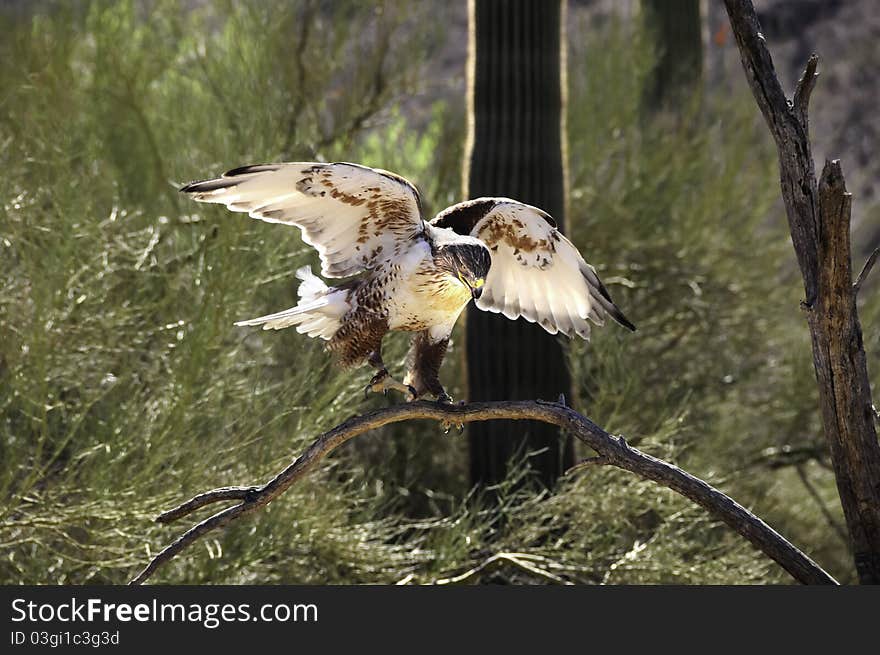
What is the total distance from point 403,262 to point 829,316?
1057 mm

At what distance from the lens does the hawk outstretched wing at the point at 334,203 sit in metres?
3.20

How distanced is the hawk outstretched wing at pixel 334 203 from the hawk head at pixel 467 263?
217 millimetres

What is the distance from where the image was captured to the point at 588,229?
7359 millimetres

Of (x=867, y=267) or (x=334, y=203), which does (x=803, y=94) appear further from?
(x=334, y=203)

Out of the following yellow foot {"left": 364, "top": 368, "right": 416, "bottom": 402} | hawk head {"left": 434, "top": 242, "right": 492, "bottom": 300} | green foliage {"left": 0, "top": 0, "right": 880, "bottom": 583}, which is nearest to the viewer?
hawk head {"left": 434, "top": 242, "right": 492, "bottom": 300}

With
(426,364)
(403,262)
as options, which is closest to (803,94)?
(403,262)

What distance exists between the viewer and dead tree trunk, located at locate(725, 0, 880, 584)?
3117 mm

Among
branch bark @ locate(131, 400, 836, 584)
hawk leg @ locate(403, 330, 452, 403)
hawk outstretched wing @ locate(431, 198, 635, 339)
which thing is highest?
hawk outstretched wing @ locate(431, 198, 635, 339)

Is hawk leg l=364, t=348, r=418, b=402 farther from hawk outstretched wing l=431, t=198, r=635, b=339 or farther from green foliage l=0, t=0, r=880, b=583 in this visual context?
green foliage l=0, t=0, r=880, b=583

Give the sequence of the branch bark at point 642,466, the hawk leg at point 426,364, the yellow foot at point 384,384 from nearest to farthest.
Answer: the branch bark at point 642,466 → the yellow foot at point 384,384 → the hawk leg at point 426,364

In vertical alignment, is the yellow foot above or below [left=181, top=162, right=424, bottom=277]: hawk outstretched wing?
below

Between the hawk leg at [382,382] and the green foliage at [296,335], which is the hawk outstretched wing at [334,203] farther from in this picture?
the green foliage at [296,335]

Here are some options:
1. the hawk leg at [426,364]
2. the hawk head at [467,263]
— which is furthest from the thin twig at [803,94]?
the hawk leg at [426,364]

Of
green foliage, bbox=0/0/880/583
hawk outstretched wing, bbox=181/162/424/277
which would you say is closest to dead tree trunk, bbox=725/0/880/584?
hawk outstretched wing, bbox=181/162/424/277
